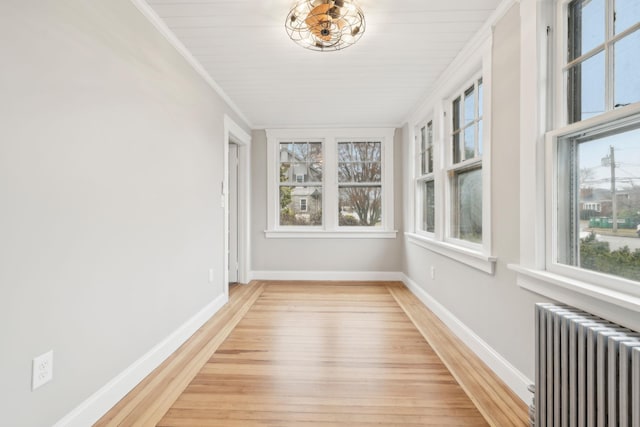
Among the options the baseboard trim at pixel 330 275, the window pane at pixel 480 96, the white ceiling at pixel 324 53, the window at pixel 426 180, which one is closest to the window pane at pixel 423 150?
the window at pixel 426 180

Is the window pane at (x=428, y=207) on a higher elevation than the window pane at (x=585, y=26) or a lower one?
lower

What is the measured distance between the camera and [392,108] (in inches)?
154

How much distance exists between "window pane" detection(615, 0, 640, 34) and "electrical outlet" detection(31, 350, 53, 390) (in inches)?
108

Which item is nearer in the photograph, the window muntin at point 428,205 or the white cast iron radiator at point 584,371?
the white cast iron radiator at point 584,371

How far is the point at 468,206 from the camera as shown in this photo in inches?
105

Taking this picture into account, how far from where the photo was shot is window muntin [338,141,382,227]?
15.7 ft

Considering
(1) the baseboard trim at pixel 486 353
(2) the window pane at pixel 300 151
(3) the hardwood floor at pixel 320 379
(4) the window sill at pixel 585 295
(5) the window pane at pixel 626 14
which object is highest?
(2) the window pane at pixel 300 151

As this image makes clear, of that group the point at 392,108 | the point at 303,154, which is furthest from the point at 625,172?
the point at 303,154

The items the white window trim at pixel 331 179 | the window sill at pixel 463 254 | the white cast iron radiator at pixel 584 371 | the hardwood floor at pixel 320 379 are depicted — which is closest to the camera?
the white cast iron radiator at pixel 584 371

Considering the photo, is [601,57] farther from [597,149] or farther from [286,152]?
[286,152]

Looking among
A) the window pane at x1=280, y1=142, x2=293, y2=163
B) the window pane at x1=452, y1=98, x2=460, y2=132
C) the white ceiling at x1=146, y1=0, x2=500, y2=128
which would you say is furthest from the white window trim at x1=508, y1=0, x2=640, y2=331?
the window pane at x1=280, y1=142, x2=293, y2=163

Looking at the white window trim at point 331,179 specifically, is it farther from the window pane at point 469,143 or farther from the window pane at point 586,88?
the window pane at point 586,88

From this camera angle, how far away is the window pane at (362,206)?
15.7 ft

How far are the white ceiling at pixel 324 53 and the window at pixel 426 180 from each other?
405 mm
